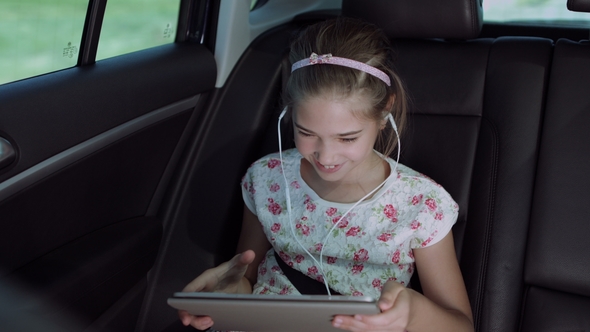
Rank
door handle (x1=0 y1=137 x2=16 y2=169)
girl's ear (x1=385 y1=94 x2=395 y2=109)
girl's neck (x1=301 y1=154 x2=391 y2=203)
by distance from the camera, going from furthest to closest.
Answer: girl's neck (x1=301 y1=154 x2=391 y2=203)
girl's ear (x1=385 y1=94 x2=395 y2=109)
door handle (x1=0 y1=137 x2=16 y2=169)

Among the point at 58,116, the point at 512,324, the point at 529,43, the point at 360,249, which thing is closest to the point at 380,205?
the point at 360,249

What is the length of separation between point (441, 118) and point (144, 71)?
69 centimetres

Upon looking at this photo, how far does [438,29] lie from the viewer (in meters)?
1.71

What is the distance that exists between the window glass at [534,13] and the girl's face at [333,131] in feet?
3.87

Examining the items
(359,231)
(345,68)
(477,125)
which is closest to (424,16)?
(477,125)

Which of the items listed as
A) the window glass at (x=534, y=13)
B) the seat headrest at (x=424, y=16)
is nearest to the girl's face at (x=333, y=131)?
the seat headrest at (x=424, y=16)

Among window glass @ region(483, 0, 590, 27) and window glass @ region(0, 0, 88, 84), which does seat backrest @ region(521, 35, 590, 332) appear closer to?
window glass @ region(483, 0, 590, 27)

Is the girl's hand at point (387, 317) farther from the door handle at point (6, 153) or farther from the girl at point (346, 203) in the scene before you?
the door handle at point (6, 153)

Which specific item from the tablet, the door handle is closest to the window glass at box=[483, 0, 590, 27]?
the tablet

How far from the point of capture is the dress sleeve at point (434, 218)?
1.46 metres

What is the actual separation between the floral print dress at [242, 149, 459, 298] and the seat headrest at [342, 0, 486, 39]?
1.17 feet

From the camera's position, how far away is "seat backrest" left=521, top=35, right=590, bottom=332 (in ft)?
4.98

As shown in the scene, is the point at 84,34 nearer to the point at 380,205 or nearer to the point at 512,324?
the point at 380,205

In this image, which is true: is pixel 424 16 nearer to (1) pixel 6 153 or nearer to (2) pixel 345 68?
(2) pixel 345 68
